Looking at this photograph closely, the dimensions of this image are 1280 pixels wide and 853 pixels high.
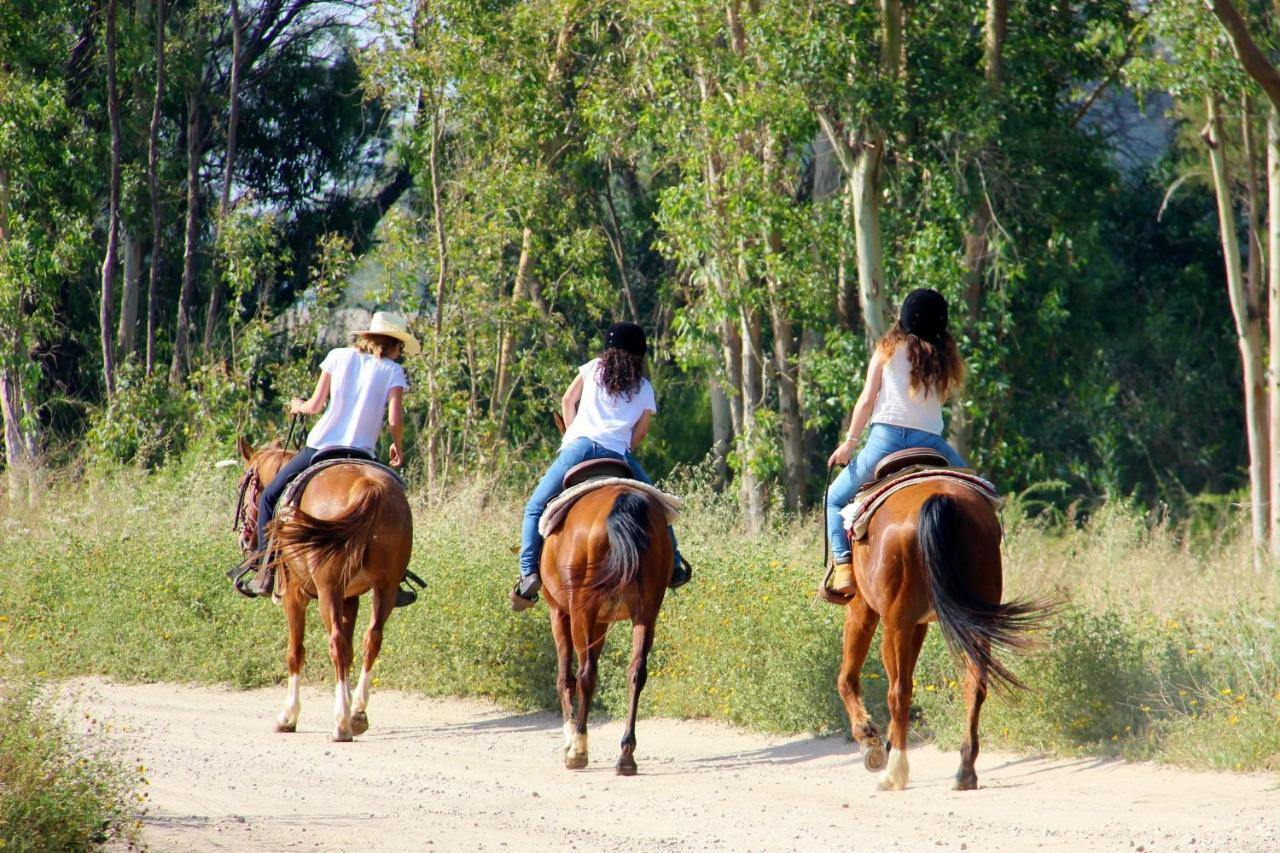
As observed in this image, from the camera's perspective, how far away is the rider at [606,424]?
970cm

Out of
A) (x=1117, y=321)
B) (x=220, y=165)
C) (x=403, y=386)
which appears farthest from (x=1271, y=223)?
(x=220, y=165)

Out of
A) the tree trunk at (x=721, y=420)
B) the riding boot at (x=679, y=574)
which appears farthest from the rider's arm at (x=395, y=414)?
the tree trunk at (x=721, y=420)

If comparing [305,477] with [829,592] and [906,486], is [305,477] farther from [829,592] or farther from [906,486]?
[906,486]

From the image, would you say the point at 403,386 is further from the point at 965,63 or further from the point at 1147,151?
the point at 1147,151

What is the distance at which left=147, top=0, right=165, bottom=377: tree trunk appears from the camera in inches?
1014

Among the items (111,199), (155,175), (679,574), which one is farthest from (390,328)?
(155,175)

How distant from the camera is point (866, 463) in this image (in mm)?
8922

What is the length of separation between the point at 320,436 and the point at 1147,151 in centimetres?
2951

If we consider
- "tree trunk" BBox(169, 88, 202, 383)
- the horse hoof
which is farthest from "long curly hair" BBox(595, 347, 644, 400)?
"tree trunk" BBox(169, 88, 202, 383)

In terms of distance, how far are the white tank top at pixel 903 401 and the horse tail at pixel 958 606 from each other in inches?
31.5

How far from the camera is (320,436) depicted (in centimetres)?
1076

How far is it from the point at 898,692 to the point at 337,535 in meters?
3.77

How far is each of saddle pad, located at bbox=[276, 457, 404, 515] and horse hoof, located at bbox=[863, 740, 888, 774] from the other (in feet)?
11.9

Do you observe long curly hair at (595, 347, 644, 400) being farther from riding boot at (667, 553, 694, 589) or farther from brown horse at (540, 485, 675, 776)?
riding boot at (667, 553, 694, 589)
